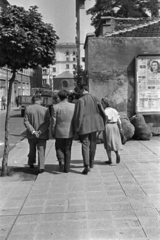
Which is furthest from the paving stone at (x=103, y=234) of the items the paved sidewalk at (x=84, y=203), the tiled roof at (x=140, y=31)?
the tiled roof at (x=140, y=31)

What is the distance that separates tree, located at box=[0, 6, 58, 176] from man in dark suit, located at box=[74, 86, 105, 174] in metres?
1.17

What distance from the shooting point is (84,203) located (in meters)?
4.46

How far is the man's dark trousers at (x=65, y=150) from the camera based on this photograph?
6176mm

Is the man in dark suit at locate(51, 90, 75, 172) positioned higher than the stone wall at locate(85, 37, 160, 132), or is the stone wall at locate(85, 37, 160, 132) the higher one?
the stone wall at locate(85, 37, 160, 132)

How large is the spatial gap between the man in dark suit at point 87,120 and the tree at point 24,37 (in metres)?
1.17

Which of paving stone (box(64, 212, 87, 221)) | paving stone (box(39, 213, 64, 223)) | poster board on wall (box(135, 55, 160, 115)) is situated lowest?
paving stone (box(39, 213, 64, 223))

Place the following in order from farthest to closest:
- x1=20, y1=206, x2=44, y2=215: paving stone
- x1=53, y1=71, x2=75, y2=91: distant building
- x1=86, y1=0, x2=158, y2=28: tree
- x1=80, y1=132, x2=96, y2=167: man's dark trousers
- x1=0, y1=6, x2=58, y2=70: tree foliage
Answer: x1=53, y1=71, x2=75, y2=91: distant building < x1=86, y1=0, x2=158, y2=28: tree < x1=80, y1=132, x2=96, y2=167: man's dark trousers < x1=0, y1=6, x2=58, y2=70: tree foliage < x1=20, y1=206, x2=44, y2=215: paving stone

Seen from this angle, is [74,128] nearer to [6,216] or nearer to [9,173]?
[9,173]

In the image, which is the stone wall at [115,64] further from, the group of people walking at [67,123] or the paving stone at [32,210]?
the paving stone at [32,210]

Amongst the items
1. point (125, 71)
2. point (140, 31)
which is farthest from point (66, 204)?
point (140, 31)

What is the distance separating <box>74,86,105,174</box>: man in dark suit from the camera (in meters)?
5.99

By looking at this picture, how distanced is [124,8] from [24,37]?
3319 cm

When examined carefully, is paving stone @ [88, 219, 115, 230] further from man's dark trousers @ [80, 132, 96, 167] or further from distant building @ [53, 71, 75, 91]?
distant building @ [53, 71, 75, 91]

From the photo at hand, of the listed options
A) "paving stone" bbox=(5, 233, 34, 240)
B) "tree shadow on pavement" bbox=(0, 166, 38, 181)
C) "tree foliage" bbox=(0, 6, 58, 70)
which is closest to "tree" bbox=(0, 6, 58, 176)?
"tree foliage" bbox=(0, 6, 58, 70)
